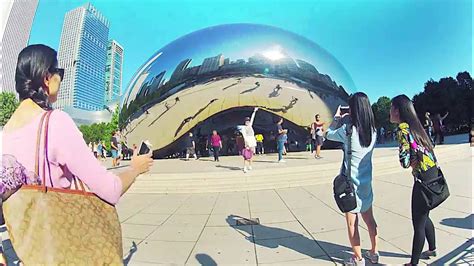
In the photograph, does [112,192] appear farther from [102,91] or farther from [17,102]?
[102,91]

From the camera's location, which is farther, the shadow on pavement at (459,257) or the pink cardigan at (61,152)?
the shadow on pavement at (459,257)

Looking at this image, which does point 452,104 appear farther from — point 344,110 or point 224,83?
point 344,110

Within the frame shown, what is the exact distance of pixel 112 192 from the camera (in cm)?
62

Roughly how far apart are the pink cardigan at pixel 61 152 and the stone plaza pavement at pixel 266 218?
141cm

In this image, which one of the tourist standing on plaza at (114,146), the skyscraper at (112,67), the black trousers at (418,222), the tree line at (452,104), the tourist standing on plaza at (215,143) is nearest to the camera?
the skyscraper at (112,67)

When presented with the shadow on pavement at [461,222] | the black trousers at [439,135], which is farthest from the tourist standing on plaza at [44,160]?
the black trousers at [439,135]

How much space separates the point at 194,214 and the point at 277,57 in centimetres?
437

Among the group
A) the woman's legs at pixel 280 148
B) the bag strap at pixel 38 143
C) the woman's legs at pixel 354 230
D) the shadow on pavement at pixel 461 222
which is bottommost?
the shadow on pavement at pixel 461 222

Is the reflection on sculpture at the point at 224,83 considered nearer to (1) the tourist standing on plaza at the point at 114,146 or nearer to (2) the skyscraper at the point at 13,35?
(1) the tourist standing on plaza at the point at 114,146

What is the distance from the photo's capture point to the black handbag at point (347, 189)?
5.29 ft

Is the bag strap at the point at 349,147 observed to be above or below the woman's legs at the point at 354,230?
above

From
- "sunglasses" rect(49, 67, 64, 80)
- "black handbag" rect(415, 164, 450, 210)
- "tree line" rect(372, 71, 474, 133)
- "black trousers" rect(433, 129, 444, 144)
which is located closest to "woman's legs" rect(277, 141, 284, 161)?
"tree line" rect(372, 71, 474, 133)

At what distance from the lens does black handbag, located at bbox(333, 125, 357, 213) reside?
1.61 m

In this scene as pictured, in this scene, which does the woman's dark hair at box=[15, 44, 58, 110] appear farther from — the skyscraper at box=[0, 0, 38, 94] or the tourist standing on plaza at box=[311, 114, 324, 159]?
the tourist standing on plaza at box=[311, 114, 324, 159]
